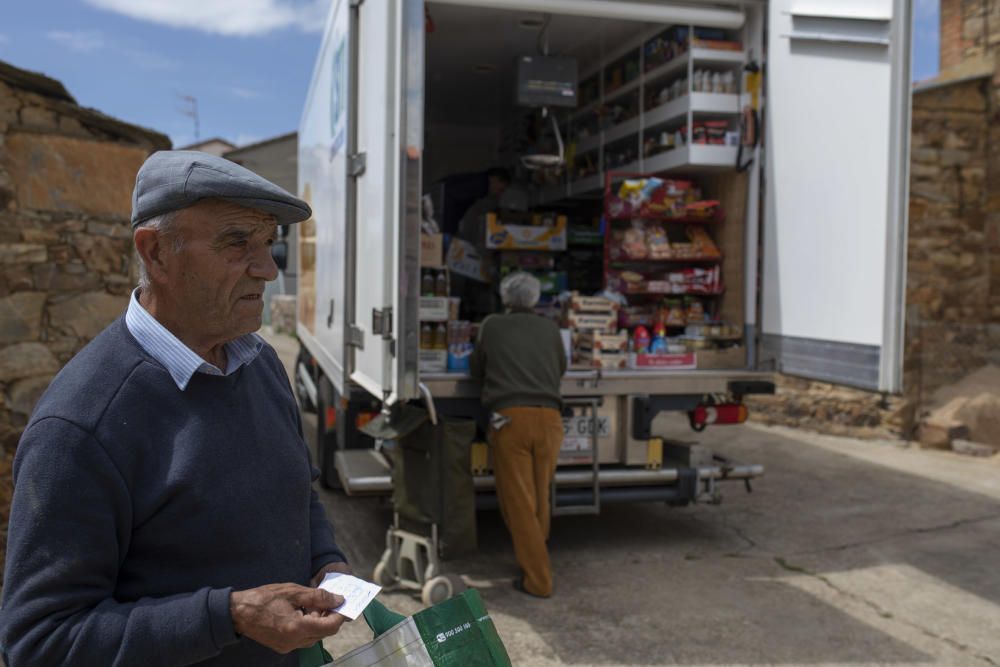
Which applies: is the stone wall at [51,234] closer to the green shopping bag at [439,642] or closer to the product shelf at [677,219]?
the green shopping bag at [439,642]

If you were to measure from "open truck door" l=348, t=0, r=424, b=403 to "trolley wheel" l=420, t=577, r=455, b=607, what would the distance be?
→ 94 cm

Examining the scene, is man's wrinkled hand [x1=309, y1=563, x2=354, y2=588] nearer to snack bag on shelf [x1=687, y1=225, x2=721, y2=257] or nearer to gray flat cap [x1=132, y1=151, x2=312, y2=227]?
gray flat cap [x1=132, y1=151, x2=312, y2=227]

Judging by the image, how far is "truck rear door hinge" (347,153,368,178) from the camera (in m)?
4.80

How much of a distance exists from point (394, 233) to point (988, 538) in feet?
→ 14.2

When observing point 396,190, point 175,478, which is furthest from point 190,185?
point 396,190

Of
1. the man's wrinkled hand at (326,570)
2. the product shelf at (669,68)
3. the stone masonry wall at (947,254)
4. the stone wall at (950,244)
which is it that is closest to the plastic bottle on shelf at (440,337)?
the product shelf at (669,68)

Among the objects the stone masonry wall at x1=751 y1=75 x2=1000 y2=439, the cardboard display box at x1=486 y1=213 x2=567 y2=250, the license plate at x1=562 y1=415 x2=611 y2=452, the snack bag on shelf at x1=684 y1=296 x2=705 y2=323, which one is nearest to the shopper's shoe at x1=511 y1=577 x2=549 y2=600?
the license plate at x1=562 y1=415 x2=611 y2=452

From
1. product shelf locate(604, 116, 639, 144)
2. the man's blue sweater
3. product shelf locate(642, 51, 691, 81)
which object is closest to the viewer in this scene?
the man's blue sweater

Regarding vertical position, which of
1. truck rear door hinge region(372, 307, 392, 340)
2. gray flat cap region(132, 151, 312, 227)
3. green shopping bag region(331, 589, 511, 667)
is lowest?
green shopping bag region(331, 589, 511, 667)

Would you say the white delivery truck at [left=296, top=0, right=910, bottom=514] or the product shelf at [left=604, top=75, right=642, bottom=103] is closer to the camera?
the white delivery truck at [left=296, top=0, right=910, bottom=514]

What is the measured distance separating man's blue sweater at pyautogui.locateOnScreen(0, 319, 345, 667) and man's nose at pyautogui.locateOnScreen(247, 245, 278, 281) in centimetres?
19

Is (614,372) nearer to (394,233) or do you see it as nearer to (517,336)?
(517,336)

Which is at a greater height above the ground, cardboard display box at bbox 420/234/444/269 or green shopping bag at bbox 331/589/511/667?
cardboard display box at bbox 420/234/444/269

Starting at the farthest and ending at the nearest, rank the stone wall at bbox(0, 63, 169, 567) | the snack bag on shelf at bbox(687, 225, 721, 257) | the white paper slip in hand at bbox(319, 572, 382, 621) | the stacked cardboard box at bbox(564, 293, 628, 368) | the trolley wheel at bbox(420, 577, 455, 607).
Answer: the snack bag on shelf at bbox(687, 225, 721, 257) → the stacked cardboard box at bbox(564, 293, 628, 368) → the trolley wheel at bbox(420, 577, 455, 607) → the stone wall at bbox(0, 63, 169, 567) → the white paper slip in hand at bbox(319, 572, 382, 621)
